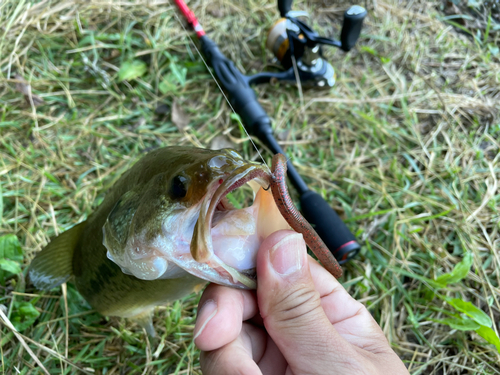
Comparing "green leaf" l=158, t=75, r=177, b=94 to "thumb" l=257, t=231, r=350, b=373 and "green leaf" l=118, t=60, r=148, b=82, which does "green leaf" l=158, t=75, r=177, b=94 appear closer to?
"green leaf" l=118, t=60, r=148, b=82

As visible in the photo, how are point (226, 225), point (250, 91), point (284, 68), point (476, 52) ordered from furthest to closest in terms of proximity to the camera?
1. point (476, 52)
2. point (284, 68)
3. point (250, 91)
4. point (226, 225)

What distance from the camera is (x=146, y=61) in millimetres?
3488

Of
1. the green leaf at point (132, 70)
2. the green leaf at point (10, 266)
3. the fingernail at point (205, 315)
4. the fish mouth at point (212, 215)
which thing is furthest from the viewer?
the green leaf at point (132, 70)

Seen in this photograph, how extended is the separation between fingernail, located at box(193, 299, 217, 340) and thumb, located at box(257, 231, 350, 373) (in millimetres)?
215

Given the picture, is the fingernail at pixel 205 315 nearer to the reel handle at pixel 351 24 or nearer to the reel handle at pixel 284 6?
the reel handle at pixel 351 24

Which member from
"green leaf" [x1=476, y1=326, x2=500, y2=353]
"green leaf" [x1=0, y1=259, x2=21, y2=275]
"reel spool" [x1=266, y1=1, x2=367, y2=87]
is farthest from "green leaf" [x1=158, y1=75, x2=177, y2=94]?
"green leaf" [x1=476, y1=326, x2=500, y2=353]

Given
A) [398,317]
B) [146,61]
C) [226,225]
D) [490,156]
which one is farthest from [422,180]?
[146,61]

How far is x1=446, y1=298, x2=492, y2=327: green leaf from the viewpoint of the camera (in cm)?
233

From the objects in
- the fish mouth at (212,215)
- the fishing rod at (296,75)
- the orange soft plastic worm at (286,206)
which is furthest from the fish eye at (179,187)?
the fishing rod at (296,75)

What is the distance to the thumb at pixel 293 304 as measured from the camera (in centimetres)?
144

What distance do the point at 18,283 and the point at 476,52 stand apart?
465 centimetres

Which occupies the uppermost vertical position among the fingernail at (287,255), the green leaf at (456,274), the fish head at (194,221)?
the fish head at (194,221)

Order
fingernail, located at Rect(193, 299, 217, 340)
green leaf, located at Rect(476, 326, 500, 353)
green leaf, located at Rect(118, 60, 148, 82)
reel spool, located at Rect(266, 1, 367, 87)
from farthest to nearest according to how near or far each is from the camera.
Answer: green leaf, located at Rect(118, 60, 148, 82) < reel spool, located at Rect(266, 1, 367, 87) < green leaf, located at Rect(476, 326, 500, 353) < fingernail, located at Rect(193, 299, 217, 340)

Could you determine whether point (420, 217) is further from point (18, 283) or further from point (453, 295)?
point (18, 283)
